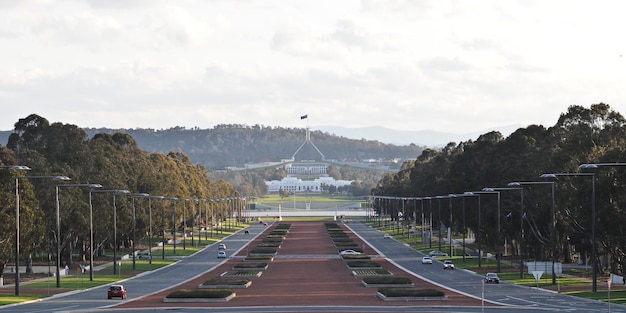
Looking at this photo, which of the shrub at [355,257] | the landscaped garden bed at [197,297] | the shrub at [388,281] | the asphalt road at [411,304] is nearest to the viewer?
the asphalt road at [411,304]

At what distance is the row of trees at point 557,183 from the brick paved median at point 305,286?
15.1 meters

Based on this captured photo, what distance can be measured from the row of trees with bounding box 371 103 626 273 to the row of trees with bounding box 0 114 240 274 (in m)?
43.4

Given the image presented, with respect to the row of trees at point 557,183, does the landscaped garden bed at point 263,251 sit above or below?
below

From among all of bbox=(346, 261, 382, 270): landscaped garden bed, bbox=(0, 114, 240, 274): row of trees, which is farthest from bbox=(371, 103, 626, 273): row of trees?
bbox=(0, 114, 240, 274): row of trees

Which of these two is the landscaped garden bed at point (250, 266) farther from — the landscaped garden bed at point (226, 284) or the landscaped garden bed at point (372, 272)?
the landscaped garden bed at point (226, 284)

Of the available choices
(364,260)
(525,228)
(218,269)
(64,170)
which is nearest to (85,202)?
(64,170)

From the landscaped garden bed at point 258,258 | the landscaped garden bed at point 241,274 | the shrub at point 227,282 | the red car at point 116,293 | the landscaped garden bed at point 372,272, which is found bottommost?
the landscaped garden bed at point 258,258

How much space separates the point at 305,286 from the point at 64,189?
38.0 metres

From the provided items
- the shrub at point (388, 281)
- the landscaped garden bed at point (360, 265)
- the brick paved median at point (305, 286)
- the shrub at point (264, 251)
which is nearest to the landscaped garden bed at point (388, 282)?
the shrub at point (388, 281)

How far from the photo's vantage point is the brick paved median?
73.1m

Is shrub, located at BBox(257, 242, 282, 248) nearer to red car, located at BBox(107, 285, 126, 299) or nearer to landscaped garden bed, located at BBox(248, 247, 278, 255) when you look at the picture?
landscaped garden bed, located at BBox(248, 247, 278, 255)

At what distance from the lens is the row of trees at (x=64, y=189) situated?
98688 mm

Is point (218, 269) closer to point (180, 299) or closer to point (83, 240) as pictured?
point (83, 240)

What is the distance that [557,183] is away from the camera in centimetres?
11069
